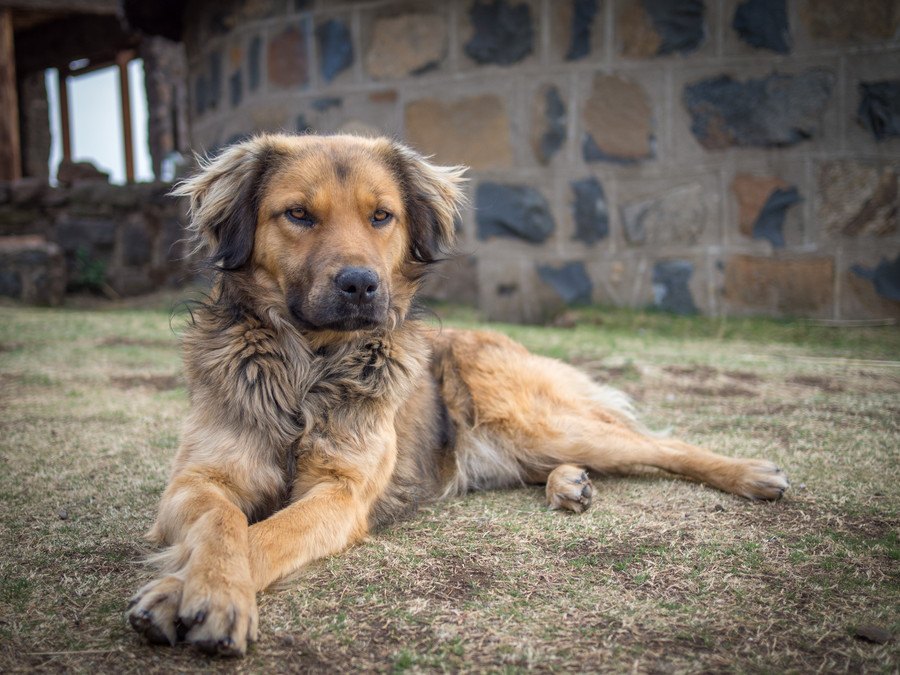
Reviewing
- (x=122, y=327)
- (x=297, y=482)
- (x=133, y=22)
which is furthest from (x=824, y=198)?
(x=133, y=22)

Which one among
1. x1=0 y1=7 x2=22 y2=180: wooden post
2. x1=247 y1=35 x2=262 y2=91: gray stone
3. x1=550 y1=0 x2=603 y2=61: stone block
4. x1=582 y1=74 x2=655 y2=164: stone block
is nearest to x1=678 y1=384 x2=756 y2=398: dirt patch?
x1=582 y1=74 x2=655 y2=164: stone block

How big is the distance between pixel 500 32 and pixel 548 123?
991 mm

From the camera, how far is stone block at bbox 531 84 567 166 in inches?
279

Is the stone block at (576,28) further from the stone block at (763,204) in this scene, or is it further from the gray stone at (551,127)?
the stone block at (763,204)

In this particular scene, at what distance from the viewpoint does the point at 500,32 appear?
23.2ft

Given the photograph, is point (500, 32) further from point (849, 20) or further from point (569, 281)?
point (849, 20)

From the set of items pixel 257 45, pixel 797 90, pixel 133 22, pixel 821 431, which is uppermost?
pixel 133 22

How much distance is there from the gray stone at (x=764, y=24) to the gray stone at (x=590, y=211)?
6.01 feet

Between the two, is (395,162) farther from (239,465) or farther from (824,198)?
(824,198)

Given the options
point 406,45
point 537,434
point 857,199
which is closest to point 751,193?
point 857,199

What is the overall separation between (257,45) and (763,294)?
19.5 ft

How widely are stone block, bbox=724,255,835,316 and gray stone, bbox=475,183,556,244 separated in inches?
70.9

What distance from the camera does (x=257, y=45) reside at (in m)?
8.13

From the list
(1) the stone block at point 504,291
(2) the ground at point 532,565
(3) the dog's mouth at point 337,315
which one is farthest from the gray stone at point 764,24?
(3) the dog's mouth at point 337,315
